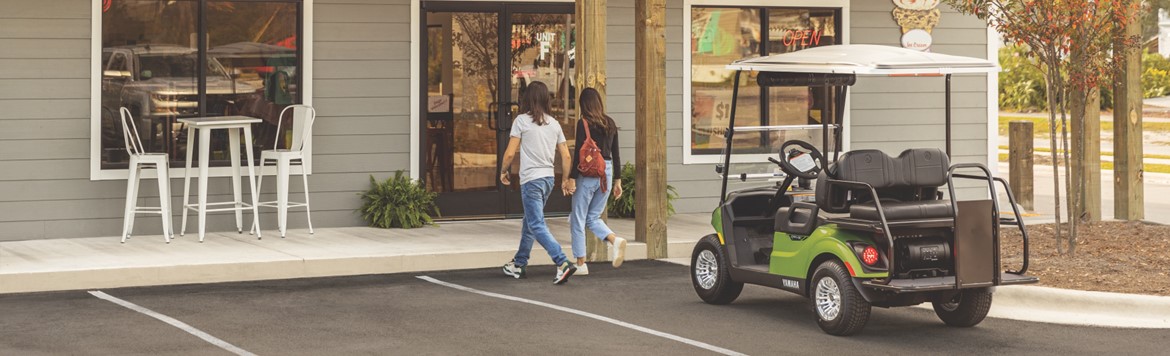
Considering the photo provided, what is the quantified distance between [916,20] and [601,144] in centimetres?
610

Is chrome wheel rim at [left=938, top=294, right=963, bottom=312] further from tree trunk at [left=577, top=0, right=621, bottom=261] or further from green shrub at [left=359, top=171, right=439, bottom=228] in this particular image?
green shrub at [left=359, top=171, right=439, bottom=228]

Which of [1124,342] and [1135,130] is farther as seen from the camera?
[1135,130]

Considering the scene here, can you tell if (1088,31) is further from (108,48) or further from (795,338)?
Result: (108,48)

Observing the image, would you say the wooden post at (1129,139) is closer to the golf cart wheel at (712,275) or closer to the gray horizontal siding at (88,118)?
the golf cart wheel at (712,275)

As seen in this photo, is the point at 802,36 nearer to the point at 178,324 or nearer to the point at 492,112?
the point at 492,112

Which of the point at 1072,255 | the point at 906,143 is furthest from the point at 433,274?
the point at 906,143

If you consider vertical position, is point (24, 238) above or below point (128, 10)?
below

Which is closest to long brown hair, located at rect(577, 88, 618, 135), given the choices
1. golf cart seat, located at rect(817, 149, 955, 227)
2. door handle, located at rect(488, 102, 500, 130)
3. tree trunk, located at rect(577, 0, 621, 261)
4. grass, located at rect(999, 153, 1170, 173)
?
tree trunk, located at rect(577, 0, 621, 261)

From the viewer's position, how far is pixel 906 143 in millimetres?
15859

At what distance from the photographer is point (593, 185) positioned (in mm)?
10875

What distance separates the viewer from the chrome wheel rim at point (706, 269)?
381 inches

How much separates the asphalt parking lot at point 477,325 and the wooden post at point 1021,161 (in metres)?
6.80

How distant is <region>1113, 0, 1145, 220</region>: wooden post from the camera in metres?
13.9

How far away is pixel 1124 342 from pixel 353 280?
543cm
